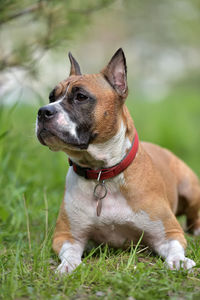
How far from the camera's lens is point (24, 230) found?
4.19 metres

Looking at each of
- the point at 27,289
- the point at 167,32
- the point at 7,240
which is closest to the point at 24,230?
the point at 7,240

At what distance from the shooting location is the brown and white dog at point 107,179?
3.33 m

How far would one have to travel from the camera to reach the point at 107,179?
3.54 m

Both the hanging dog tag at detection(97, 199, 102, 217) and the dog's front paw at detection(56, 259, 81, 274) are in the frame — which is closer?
the dog's front paw at detection(56, 259, 81, 274)

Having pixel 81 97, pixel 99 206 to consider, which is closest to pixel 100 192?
pixel 99 206

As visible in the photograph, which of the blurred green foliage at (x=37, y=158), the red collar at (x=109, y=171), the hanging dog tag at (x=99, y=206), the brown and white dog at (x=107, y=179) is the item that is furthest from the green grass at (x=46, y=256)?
the red collar at (x=109, y=171)

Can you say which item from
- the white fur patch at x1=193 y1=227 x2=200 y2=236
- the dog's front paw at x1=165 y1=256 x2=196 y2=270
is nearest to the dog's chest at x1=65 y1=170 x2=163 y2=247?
the dog's front paw at x1=165 y1=256 x2=196 y2=270

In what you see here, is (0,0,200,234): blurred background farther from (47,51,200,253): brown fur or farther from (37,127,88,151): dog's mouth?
(37,127,88,151): dog's mouth

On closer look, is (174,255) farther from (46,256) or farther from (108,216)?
(46,256)

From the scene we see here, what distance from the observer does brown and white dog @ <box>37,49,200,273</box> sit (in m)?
3.33

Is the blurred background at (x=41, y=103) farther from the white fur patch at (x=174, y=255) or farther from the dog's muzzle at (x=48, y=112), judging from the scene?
the white fur patch at (x=174, y=255)

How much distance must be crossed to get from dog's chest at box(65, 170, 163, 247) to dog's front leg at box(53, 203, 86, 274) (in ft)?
0.19

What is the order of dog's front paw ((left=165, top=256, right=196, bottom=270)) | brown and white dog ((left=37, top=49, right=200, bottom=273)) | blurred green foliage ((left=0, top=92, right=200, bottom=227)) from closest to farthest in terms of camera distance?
dog's front paw ((left=165, top=256, right=196, bottom=270)) < brown and white dog ((left=37, top=49, right=200, bottom=273)) < blurred green foliage ((left=0, top=92, right=200, bottom=227))

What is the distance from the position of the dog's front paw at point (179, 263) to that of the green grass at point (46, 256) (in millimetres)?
50
